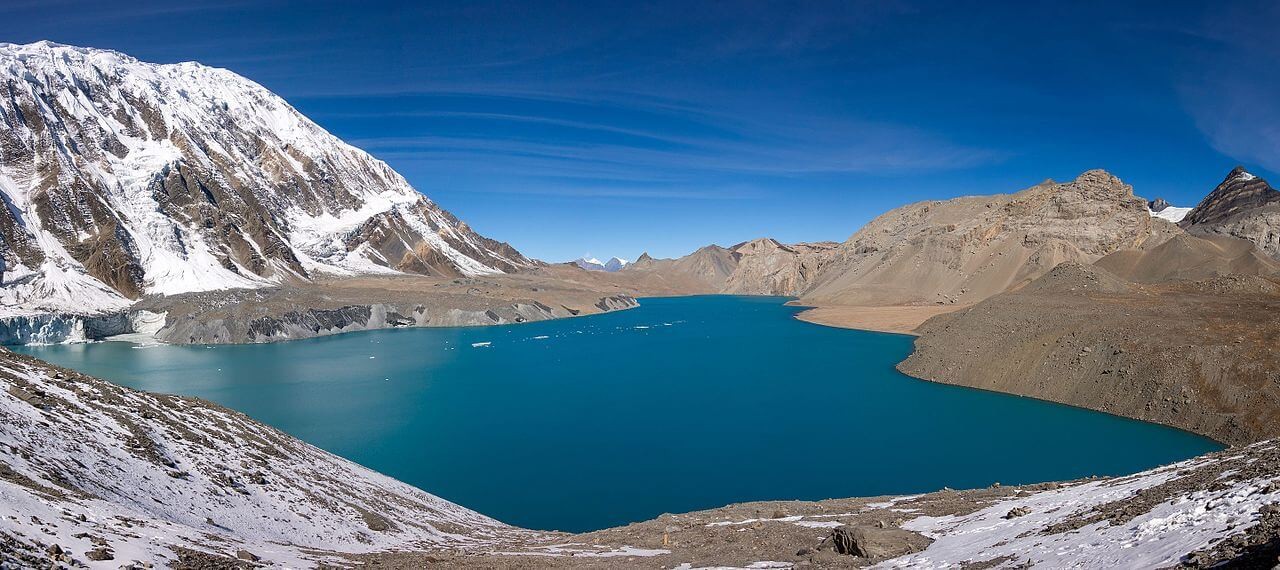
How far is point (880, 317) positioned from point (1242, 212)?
2842 inches

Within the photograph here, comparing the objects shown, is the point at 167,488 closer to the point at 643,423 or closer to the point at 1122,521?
the point at 1122,521

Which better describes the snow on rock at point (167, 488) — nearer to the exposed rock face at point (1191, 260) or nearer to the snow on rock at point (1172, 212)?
the exposed rock face at point (1191, 260)

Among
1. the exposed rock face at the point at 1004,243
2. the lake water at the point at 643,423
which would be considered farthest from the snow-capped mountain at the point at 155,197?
the exposed rock face at the point at 1004,243

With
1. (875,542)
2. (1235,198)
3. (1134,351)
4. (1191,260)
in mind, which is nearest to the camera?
(875,542)

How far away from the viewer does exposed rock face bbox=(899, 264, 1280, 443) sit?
35.8 m

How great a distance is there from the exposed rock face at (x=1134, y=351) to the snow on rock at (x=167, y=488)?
3873 cm

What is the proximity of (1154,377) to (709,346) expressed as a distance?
46.4 meters

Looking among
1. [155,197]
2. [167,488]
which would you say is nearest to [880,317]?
[167,488]

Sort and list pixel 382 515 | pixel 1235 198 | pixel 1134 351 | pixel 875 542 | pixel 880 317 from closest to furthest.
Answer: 1. pixel 875 542
2. pixel 382 515
3. pixel 1134 351
4. pixel 880 317
5. pixel 1235 198

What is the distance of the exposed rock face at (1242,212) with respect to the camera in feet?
311

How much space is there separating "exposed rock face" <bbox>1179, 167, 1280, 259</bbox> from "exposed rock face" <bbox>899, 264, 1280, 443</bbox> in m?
51.6

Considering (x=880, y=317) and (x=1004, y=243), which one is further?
(x=1004, y=243)

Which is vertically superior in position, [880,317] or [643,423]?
[880,317]

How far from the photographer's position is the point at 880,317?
97250 mm
